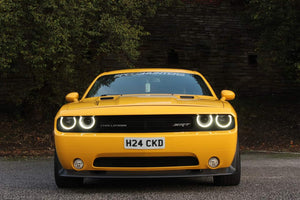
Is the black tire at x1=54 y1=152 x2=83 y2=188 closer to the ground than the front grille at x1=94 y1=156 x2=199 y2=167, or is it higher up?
closer to the ground

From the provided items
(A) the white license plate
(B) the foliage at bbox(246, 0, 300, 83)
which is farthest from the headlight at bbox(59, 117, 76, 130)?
(B) the foliage at bbox(246, 0, 300, 83)

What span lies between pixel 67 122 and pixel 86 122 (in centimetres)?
23

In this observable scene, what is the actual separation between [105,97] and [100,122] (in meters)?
1.13

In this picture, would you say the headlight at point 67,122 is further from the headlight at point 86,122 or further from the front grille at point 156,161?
the front grille at point 156,161

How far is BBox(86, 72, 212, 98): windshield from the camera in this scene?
6914mm

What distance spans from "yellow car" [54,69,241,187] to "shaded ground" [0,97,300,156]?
7.80m

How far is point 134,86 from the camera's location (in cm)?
698

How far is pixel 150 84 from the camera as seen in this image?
22.9ft

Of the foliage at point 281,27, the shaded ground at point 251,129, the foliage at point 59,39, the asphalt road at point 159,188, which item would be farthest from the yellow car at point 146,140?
the foliage at point 281,27

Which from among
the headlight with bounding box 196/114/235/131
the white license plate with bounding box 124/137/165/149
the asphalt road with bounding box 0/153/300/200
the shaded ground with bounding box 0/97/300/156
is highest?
the headlight with bounding box 196/114/235/131

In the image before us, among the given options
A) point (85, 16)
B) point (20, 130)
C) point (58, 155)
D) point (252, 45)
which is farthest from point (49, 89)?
point (58, 155)

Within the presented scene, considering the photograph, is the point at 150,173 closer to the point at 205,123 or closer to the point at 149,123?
the point at 149,123

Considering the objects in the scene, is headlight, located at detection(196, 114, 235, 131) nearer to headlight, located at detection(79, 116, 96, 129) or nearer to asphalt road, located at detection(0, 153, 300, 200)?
asphalt road, located at detection(0, 153, 300, 200)

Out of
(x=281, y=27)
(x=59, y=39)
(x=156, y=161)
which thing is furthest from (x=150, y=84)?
(x=281, y=27)
